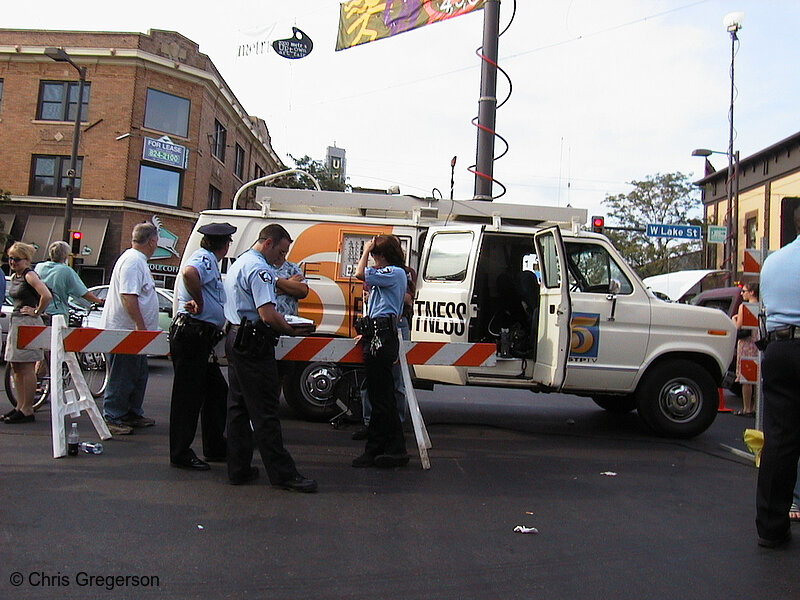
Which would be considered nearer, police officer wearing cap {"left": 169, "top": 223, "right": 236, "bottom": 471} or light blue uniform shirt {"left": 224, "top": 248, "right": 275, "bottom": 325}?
light blue uniform shirt {"left": 224, "top": 248, "right": 275, "bottom": 325}

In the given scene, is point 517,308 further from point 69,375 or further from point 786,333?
point 69,375

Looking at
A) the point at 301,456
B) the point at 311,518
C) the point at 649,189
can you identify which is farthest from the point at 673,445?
the point at 649,189

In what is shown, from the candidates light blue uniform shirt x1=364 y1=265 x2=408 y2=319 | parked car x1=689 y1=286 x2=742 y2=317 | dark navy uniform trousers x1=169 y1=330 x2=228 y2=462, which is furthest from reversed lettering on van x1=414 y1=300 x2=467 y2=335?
parked car x1=689 y1=286 x2=742 y2=317

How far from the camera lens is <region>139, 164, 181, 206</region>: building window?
30.5 meters

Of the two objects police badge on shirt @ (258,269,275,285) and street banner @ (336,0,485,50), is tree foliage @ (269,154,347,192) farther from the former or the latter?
police badge on shirt @ (258,269,275,285)

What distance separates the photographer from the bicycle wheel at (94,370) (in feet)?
26.9

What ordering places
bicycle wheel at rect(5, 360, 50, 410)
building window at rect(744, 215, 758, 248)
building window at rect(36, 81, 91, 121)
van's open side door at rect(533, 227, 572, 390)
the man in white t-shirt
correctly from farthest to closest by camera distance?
building window at rect(744, 215, 758, 248)
building window at rect(36, 81, 91, 121)
bicycle wheel at rect(5, 360, 50, 410)
van's open side door at rect(533, 227, 572, 390)
the man in white t-shirt

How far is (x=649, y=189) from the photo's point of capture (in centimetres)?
4119

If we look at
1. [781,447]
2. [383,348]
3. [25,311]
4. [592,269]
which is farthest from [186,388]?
[592,269]

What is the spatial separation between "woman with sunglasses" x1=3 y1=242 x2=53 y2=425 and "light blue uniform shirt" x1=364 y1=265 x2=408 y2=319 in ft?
10.9

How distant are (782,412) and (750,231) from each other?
32.3m

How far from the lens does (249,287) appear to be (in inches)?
197

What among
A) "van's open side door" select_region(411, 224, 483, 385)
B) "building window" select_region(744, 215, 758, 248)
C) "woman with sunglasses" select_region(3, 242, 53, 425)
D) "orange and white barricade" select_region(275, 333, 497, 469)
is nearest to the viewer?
"orange and white barricade" select_region(275, 333, 497, 469)

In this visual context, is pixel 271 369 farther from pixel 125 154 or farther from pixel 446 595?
pixel 125 154
